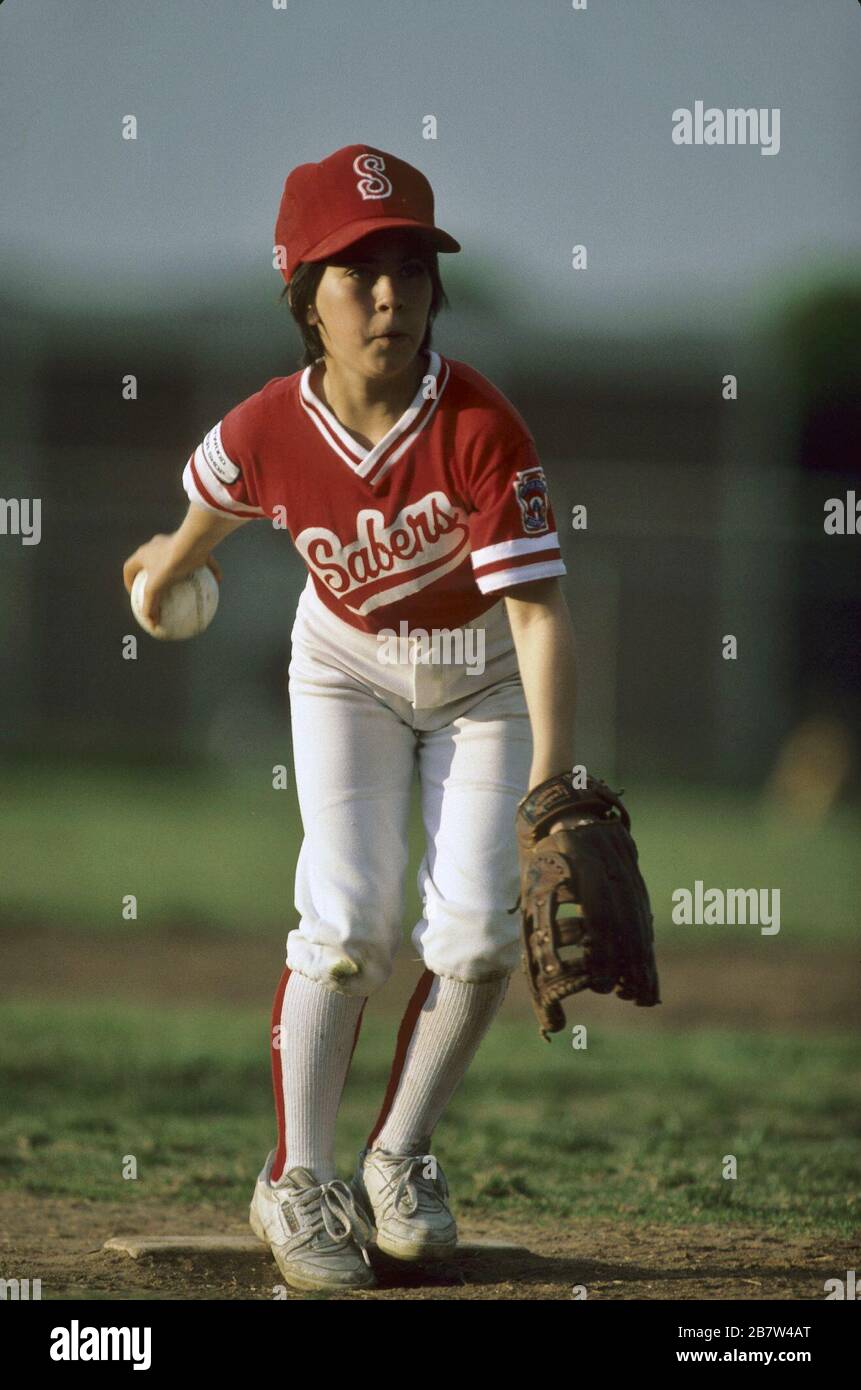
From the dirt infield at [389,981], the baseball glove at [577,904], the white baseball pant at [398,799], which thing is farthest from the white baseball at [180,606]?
the dirt infield at [389,981]

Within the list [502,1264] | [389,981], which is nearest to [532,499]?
[502,1264]

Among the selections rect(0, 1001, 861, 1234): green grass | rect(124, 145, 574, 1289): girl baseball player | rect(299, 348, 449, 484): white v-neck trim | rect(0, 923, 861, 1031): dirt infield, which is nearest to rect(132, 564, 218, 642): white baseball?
rect(124, 145, 574, 1289): girl baseball player

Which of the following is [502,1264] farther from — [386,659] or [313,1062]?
[386,659]

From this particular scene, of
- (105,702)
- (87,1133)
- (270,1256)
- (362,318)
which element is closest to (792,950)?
(87,1133)

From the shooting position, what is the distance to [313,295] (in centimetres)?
269

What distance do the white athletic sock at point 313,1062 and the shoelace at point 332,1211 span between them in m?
0.03

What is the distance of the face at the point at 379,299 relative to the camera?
102 inches

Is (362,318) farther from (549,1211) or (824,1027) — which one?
(824,1027)

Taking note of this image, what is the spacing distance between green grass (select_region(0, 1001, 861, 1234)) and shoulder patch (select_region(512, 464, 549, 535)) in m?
1.46

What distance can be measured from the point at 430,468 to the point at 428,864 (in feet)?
2.19

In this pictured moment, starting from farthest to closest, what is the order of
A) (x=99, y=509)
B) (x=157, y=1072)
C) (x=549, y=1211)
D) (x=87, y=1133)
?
1. (x=99, y=509)
2. (x=157, y=1072)
3. (x=87, y=1133)
4. (x=549, y=1211)

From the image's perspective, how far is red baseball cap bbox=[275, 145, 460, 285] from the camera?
2.58m

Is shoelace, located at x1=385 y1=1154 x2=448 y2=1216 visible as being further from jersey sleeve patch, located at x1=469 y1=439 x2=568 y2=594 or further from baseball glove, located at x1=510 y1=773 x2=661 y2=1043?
jersey sleeve patch, located at x1=469 y1=439 x2=568 y2=594

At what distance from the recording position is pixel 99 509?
15117 mm
